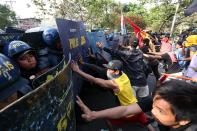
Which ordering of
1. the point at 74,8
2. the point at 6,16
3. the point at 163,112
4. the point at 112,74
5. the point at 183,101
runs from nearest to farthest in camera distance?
the point at 183,101 < the point at 163,112 < the point at 112,74 < the point at 74,8 < the point at 6,16

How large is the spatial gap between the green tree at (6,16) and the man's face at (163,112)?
158 feet

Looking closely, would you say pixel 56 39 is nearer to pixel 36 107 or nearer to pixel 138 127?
pixel 138 127

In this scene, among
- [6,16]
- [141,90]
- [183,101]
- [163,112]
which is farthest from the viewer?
[6,16]

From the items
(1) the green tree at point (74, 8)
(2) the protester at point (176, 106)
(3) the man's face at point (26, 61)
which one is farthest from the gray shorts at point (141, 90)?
(1) the green tree at point (74, 8)

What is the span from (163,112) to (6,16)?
53174 millimetres

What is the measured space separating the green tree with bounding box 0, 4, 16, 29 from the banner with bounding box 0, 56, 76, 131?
4769 centimetres

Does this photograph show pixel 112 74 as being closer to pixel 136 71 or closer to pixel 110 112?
pixel 136 71

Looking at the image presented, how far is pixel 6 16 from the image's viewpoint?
5181cm

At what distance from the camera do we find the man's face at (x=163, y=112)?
1.94 m

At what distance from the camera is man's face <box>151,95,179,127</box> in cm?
194

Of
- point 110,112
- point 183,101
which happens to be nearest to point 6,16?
point 110,112

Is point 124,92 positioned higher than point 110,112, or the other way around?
point 110,112

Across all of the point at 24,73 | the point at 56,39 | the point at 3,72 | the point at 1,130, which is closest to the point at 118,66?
the point at 56,39

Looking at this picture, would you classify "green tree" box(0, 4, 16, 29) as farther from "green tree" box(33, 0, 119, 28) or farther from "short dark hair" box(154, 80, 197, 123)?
"short dark hair" box(154, 80, 197, 123)
